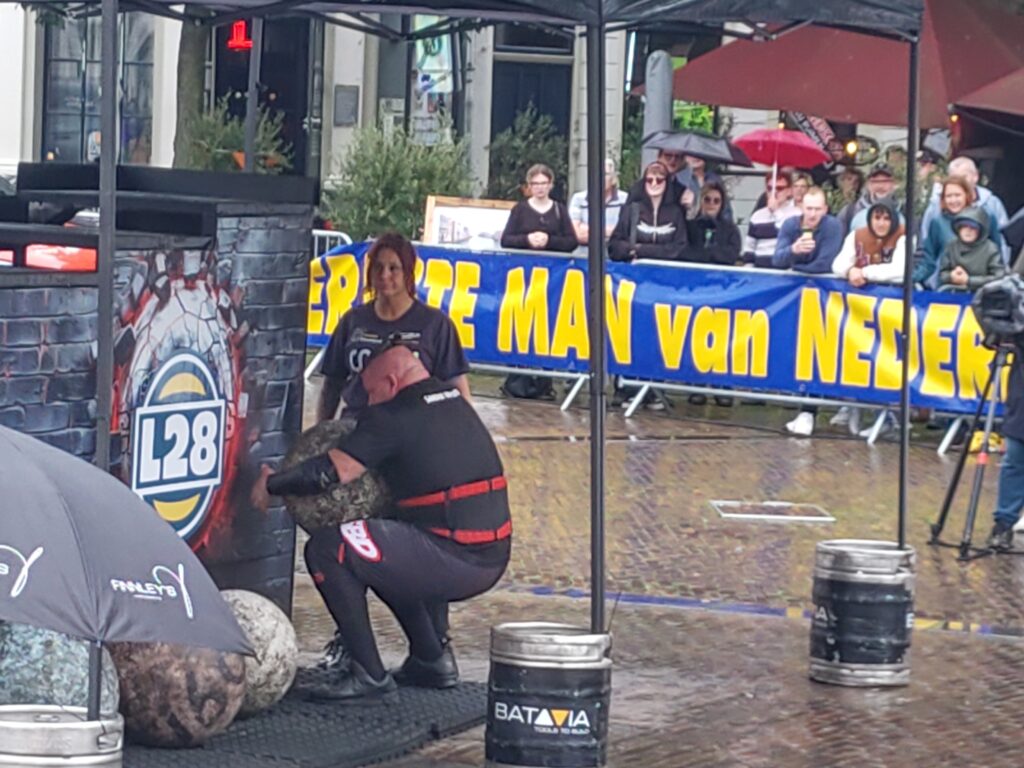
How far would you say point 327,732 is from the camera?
7379 millimetres

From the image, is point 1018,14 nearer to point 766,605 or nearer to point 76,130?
point 766,605

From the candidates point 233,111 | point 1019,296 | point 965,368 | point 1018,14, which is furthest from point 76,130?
point 1019,296

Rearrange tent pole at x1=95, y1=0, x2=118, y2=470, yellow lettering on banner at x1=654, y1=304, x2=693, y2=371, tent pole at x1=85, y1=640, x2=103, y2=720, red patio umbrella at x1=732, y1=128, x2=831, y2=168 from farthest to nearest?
red patio umbrella at x1=732, y1=128, x2=831, y2=168, yellow lettering on banner at x1=654, y1=304, x2=693, y2=371, tent pole at x1=95, y1=0, x2=118, y2=470, tent pole at x1=85, y1=640, x2=103, y2=720

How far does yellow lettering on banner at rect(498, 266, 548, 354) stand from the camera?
1678 centimetres

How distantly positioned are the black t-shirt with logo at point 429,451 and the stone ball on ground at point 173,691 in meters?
0.90

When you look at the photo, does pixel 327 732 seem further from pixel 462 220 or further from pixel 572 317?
pixel 462 220

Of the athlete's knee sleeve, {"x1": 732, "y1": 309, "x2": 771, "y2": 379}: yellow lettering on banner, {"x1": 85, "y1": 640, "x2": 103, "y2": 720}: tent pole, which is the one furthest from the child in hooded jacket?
{"x1": 85, "y1": 640, "x2": 103, "y2": 720}: tent pole

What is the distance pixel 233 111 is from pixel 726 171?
6.97 meters

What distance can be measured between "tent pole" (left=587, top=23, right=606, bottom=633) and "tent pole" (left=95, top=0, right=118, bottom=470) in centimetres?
160

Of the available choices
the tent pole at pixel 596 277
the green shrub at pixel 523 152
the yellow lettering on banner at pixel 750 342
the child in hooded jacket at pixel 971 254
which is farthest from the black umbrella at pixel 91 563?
the green shrub at pixel 523 152

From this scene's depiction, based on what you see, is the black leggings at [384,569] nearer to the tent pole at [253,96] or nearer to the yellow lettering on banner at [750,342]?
the tent pole at [253,96]

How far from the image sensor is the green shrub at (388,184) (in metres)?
22.3

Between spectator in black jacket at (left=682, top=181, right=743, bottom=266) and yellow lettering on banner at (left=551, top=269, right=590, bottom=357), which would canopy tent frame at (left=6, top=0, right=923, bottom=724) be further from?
spectator in black jacket at (left=682, top=181, right=743, bottom=266)

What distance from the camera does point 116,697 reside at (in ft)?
21.3
